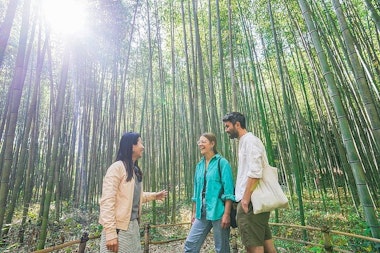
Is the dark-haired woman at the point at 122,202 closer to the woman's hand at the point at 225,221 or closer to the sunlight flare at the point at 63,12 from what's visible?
the woman's hand at the point at 225,221

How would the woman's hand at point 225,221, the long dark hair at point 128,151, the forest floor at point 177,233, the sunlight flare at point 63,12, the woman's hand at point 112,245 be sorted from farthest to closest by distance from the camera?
the sunlight flare at point 63,12, the forest floor at point 177,233, the woman's hand at point 225,221, the long dark hair at point 128,151, the woman's hand at point 112,245

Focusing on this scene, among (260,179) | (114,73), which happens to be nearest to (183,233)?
(260,179)

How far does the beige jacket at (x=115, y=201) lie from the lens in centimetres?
135

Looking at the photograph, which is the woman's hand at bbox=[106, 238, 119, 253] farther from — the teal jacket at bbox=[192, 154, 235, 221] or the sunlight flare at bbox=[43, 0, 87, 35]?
the sunlight flare at bbox=[43, 0, 87, 35]

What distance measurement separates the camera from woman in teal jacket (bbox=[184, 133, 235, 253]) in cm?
185

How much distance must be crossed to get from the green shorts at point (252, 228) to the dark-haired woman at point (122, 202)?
655 mm

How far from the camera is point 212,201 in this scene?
1.90 meters

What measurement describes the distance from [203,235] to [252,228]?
18.6 inches

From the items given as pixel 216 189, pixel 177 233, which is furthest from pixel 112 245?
pixel 177 233

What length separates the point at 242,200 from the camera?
162 cm

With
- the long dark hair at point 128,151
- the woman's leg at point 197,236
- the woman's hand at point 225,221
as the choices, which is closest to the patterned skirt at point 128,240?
the long dark hair at point 128,151

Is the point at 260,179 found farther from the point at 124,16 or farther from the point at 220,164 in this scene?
the point at 124,16

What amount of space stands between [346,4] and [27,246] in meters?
6.13

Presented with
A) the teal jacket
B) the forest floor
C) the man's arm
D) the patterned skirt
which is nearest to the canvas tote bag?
the man's arm
